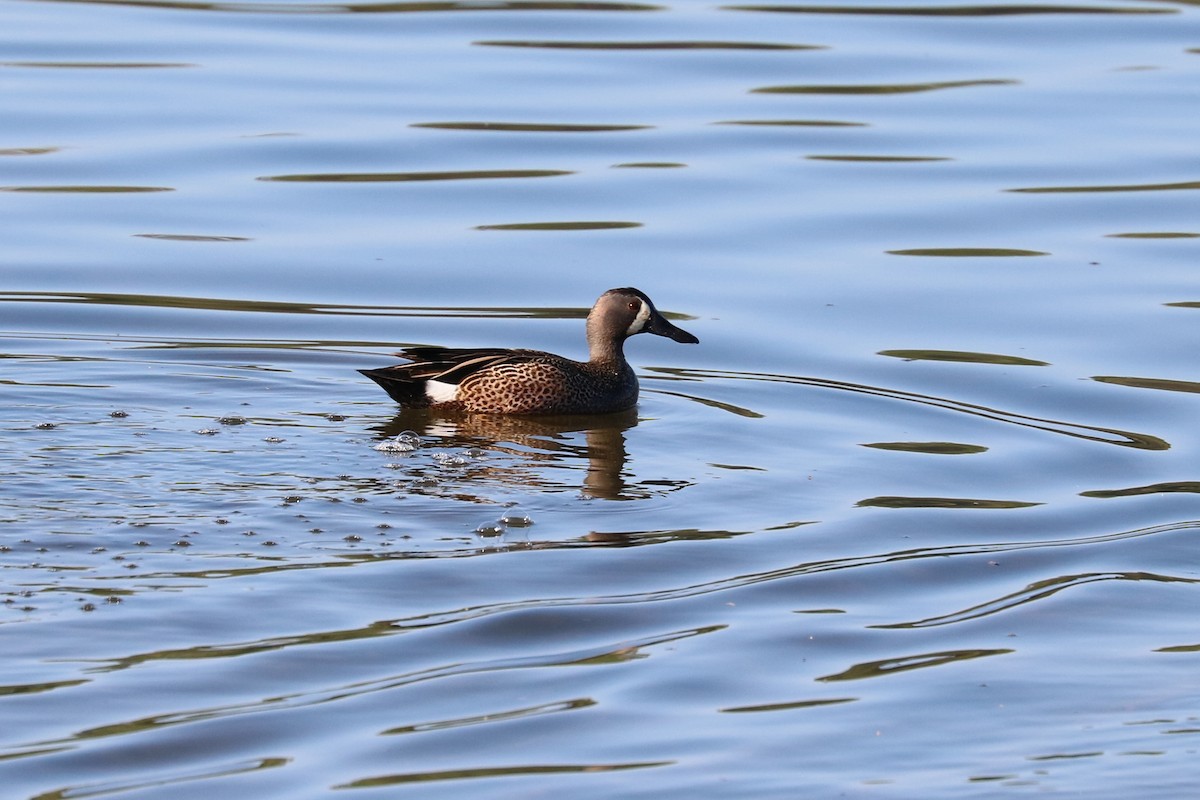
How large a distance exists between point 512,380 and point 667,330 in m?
1.17

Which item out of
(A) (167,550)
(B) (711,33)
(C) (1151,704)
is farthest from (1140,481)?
(B) (711,33)

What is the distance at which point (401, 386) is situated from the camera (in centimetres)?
1061

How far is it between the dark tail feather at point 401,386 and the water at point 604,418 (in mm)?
90

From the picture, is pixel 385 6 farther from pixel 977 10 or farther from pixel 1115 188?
pixel 1115 188

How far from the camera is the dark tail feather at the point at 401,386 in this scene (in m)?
10.6

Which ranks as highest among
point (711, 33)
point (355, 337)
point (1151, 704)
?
point (711, 33)

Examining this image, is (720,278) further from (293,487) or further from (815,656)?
(815,656)

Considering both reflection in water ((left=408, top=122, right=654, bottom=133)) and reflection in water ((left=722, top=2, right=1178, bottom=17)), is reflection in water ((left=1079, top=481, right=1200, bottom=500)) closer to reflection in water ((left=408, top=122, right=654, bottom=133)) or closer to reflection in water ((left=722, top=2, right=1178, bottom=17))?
reflection in water ((left=408, top=122, right=654, bottom=133))

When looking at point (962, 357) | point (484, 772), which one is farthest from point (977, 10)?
point (484, 772)

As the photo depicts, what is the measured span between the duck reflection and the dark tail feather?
62 mm

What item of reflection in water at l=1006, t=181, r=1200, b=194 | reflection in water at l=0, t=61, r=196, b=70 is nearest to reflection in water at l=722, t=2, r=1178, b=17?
reflection in water at l=0, t=61, r=196, b=70

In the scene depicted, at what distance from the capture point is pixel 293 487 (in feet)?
28.9

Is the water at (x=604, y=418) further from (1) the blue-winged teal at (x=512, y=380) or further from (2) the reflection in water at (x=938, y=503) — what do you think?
(1) the blue-winged teal at (x=512, y=380)

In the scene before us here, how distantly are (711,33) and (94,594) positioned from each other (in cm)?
1409
